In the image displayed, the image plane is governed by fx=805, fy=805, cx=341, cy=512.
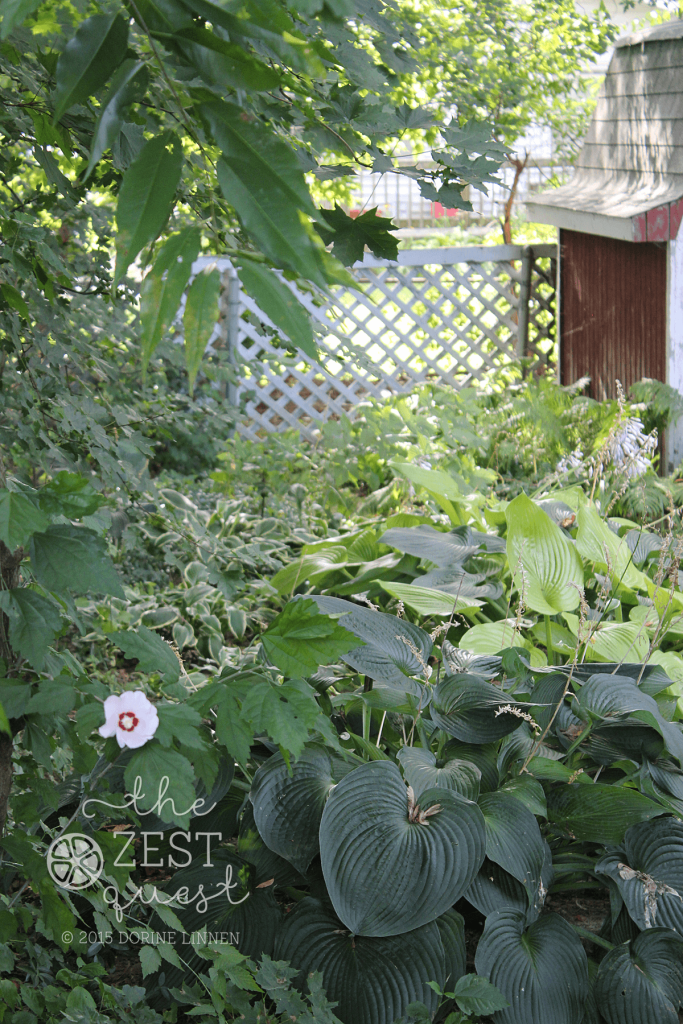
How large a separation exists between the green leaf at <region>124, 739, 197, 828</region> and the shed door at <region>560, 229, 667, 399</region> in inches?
168

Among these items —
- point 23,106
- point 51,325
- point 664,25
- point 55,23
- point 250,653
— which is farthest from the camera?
point 664,25

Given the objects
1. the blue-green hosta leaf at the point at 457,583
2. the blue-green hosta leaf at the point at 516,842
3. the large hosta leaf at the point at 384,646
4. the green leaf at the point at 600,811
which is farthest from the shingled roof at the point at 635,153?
the blue-green hosta leaf at the point at 516,842

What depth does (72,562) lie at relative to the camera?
2.52ft

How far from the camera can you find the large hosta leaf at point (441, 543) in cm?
216

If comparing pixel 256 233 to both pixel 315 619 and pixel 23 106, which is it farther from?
pixel 23 106

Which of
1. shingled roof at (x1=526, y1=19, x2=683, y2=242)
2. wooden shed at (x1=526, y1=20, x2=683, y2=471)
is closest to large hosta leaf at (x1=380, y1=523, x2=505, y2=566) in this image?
wooden shed at (x1=526, y1=20, x2=683, y2=471)

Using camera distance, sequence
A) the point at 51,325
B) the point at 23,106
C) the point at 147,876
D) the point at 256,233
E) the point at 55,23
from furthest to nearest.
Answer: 1. the point at 147,876
2. the point at 51,325
3. the point at 23,106
4. the point at 55,23
5. the point at 256,233

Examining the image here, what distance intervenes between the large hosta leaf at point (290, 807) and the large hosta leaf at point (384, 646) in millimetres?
217

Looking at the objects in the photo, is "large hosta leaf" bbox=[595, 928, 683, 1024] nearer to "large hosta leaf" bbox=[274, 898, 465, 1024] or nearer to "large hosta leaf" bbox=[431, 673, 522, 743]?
"large hosta leaf" bbox=[274, 898, 465, 1024]

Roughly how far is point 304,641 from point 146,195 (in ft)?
1.66

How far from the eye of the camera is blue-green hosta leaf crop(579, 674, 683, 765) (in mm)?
1481

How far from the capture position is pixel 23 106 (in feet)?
3.17

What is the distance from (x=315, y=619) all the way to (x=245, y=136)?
517 millimetres

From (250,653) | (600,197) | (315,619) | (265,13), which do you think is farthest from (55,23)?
(600,197)
